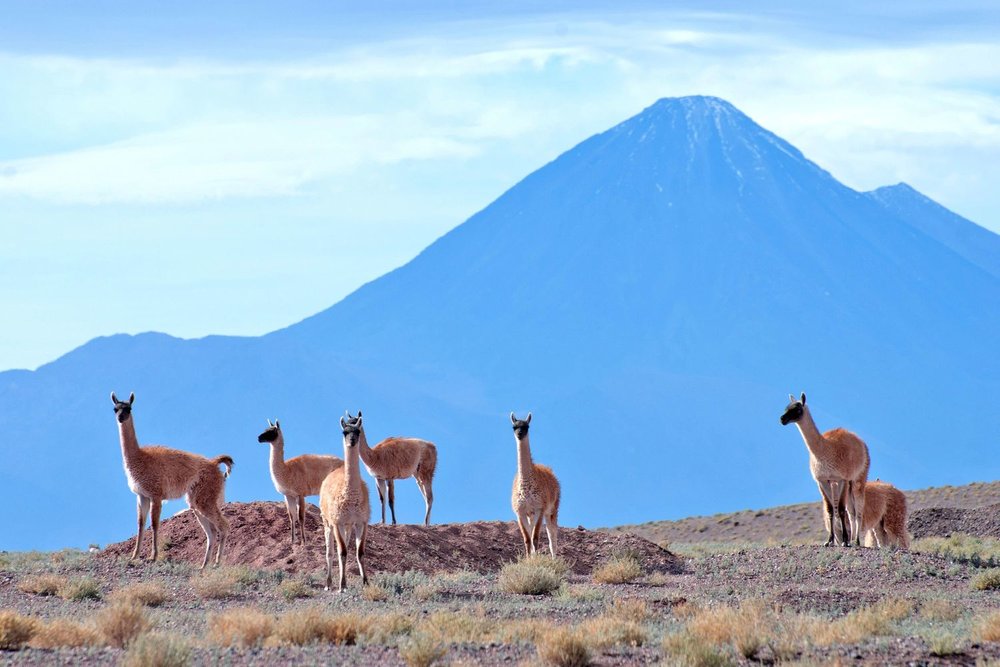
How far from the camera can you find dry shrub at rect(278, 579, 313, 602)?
59.1 ft

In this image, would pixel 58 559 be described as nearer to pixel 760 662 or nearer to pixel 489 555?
pixel 489 555

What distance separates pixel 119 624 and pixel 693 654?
542 centimetres

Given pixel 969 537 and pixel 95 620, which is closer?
pixel 95 620

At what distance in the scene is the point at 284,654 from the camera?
12859mm

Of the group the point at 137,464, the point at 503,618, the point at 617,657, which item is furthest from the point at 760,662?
the point at 137,464

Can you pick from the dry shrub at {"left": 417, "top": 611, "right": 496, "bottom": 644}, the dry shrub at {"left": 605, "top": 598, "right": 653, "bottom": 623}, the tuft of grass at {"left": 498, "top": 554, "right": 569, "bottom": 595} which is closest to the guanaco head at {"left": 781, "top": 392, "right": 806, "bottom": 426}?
the tuft of grass at {"left": 498, "top": 554, "right": 569, "bottom": 595}

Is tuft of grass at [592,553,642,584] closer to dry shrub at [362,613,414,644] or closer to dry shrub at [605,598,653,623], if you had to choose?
dry shrub at [605,598,653,623]

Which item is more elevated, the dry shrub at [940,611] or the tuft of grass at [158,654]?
the dry shrub at [940,611]

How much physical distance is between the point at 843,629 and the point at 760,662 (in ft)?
5.72

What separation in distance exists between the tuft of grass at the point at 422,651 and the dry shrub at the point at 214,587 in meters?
6.06

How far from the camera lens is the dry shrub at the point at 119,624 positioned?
13.8 m

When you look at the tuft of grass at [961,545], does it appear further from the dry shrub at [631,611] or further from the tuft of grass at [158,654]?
the tuft of grass at [158,654]

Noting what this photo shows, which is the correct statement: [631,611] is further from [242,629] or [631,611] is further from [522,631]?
[242,629]

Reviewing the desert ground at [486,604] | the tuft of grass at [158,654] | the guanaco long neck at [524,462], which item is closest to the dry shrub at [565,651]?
the desert ground at [486,604]
